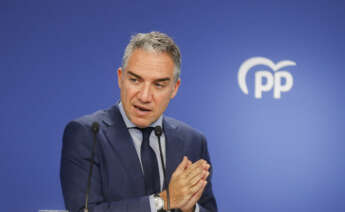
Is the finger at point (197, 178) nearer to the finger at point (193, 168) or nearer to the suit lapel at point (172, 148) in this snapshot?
the finger at point (193, 168)

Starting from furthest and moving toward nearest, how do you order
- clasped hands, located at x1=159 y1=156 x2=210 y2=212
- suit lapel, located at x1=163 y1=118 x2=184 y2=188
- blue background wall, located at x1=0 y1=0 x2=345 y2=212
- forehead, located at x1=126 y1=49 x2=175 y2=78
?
Answer: blue background wall, located at x1=0 y1=0 x2=345 y2=212 < suit lapel, located at x1=163 y1=118 x2=184 y2=188 < forehead, located at x1=126 y1=49 x2=175 y2=78 < clasped hands, located at x1=159 y1=156 x2=210 y2=212

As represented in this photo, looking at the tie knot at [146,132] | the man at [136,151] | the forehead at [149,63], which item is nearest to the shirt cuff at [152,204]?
the man at [136,151]

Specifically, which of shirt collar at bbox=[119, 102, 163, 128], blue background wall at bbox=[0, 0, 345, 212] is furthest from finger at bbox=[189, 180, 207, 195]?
blue background wall at bbox=[0, 0, 345, 212]

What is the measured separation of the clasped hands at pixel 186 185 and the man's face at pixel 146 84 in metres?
0.24

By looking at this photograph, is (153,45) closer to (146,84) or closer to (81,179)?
(146,84)

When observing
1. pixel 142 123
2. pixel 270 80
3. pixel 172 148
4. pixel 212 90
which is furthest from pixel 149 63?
pixel 270 80

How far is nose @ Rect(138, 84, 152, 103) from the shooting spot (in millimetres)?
1283

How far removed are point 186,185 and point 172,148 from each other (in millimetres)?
298

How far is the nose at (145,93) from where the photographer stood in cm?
128

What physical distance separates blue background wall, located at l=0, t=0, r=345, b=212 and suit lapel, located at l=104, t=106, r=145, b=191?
5.26 ft

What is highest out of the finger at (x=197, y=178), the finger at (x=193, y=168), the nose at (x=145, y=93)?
the nose at (x=145, y=93)

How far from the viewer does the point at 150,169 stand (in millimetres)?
1382

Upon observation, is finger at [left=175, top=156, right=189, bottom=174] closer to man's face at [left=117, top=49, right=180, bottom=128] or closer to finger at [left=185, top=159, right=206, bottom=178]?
finger at [left=185, top=159, right=206, bottom=178]

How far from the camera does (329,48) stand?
3.08 m
